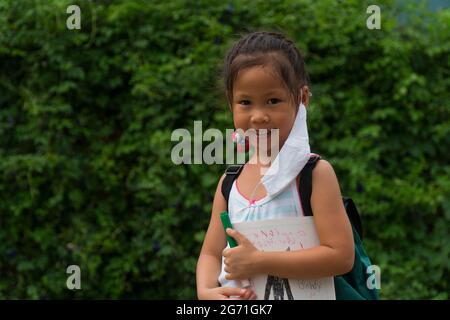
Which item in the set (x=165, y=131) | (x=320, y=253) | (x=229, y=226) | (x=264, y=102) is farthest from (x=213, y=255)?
(x=165, y=131)

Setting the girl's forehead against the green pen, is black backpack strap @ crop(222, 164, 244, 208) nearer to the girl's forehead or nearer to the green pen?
the green pen

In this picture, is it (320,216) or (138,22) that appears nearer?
(320,216)

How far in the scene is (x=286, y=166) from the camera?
6.34 ft

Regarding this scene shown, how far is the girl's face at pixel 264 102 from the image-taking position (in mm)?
1943

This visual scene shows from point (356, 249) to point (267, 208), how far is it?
0.95 ft

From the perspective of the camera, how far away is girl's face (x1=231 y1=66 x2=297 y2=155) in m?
1.94

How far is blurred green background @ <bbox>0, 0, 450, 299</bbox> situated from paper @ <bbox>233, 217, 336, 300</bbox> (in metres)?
2.57

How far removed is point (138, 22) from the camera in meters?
4.73

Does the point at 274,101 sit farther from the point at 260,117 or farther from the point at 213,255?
the point at 213,255
